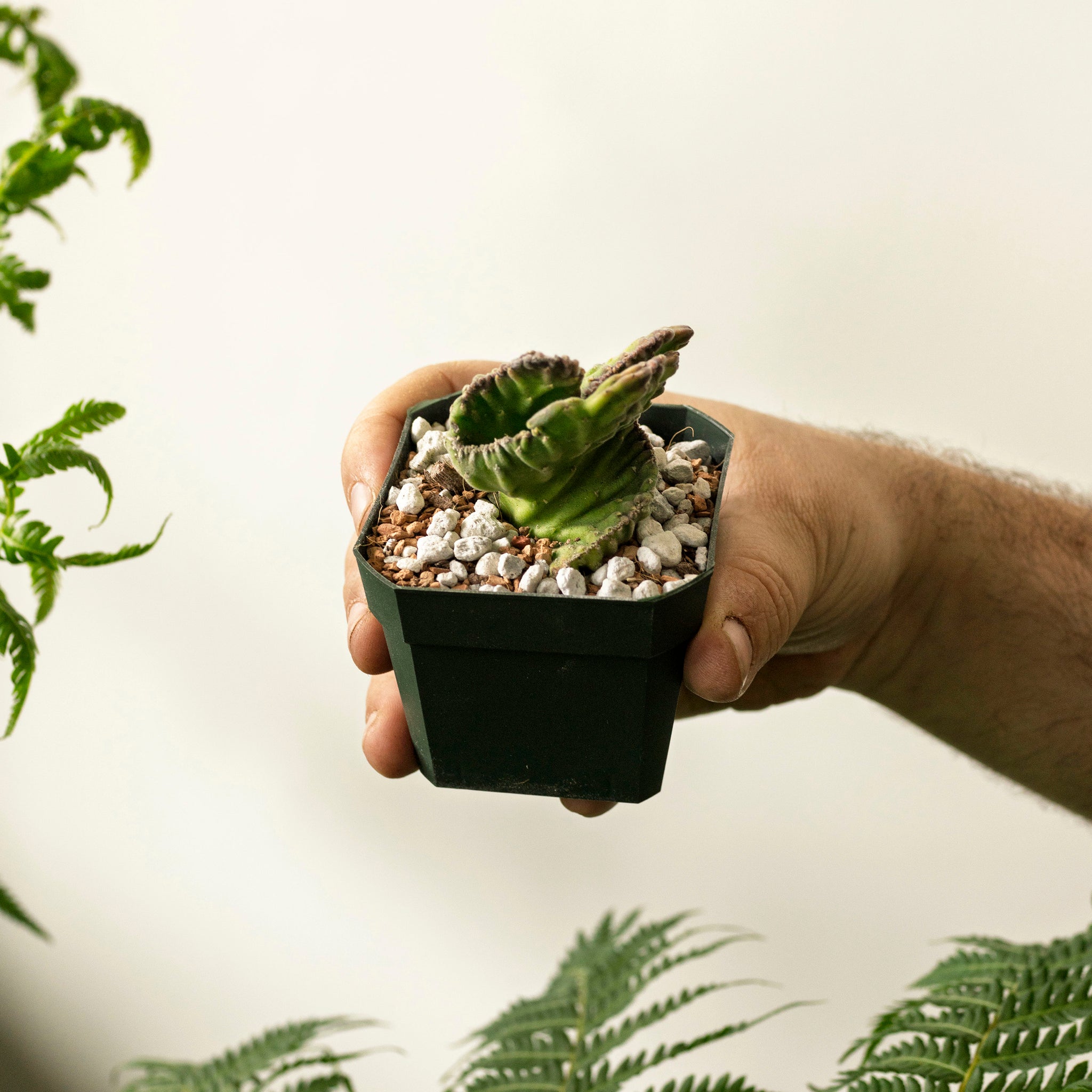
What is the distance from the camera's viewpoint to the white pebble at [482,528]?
0.66 m

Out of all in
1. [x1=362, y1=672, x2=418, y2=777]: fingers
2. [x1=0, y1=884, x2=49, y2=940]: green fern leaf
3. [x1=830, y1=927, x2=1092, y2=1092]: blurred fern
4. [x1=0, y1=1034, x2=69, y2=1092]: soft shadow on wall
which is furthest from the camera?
[x1=0, y1=1034, x2=69, y2=1092]: soft shadow on wall

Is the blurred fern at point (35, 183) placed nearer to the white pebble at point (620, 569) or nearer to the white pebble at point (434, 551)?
the white pebble at point (434, 551)

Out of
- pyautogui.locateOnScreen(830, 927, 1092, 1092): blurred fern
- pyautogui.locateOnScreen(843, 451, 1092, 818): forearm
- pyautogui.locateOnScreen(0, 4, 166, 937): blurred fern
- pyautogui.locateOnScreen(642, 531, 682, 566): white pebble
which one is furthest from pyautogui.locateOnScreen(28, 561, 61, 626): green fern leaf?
pyautogui.locateOnScreen(843, 451, 1092, 818): forearm

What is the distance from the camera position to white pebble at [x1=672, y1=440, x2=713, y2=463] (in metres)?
0.77

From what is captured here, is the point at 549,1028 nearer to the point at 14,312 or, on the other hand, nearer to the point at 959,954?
the point at 959,954

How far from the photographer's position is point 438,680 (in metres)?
0.65

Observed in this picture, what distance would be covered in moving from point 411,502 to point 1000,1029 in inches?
23.3

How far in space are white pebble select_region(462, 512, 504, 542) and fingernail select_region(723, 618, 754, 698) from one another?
0.17 m

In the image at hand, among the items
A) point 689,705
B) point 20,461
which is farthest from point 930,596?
point 20,461

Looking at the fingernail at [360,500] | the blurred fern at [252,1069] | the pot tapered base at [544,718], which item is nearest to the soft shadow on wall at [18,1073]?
the blurred fern at [252,1069]

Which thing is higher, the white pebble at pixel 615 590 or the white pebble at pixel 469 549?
the white pebble at pixel 615 590

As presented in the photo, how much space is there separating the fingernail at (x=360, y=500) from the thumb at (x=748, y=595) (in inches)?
12.4

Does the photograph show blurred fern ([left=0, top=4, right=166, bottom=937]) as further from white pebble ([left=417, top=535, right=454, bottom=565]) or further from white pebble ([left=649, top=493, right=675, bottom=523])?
white pebble ([left=649, top=493, right=675, bottom=523])

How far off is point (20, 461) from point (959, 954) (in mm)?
846
